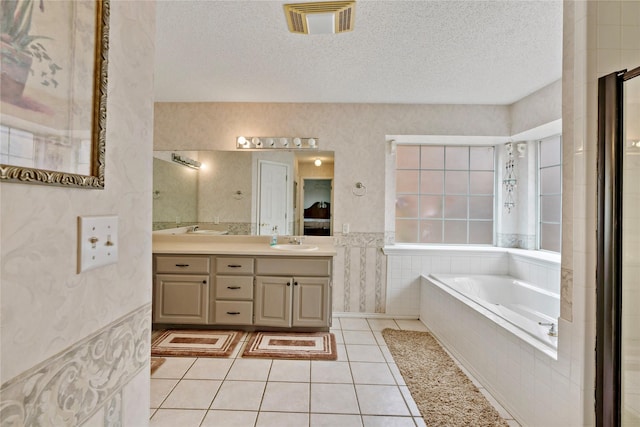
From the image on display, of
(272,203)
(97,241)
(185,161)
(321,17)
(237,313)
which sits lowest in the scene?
(237,313)

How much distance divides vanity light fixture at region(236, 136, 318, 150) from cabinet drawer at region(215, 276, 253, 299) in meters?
1.46

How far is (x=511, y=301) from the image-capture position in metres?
3.25

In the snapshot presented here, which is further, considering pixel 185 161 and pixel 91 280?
pixel 185 161

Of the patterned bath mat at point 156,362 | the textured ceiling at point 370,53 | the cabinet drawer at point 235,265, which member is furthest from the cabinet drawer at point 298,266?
the textured ceiling at point 370,53

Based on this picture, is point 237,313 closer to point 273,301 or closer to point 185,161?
point 273,301

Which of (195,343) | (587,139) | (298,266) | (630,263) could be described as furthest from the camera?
(298,266)

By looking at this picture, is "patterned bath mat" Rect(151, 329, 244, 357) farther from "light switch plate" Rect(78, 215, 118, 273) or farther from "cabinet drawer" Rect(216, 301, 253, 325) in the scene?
"light switch plate" Rect(78, 215, 118, 273)

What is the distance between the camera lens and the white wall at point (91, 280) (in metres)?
0.43

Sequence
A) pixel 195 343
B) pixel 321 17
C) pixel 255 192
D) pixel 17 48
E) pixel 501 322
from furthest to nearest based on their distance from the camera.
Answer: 1. pixel 255 192
2. pixel 195 343
3. pixel 501 322
4. pixel 321 17
5. pixel 17 48

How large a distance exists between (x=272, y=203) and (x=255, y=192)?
23cm

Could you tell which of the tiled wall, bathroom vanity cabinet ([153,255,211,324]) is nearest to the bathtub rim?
the tiled wall

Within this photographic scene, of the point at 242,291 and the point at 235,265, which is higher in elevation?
the point at 235,265

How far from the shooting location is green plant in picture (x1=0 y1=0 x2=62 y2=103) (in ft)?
1.34

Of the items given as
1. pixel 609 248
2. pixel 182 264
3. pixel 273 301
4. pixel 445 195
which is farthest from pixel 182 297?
pixel 445 195
